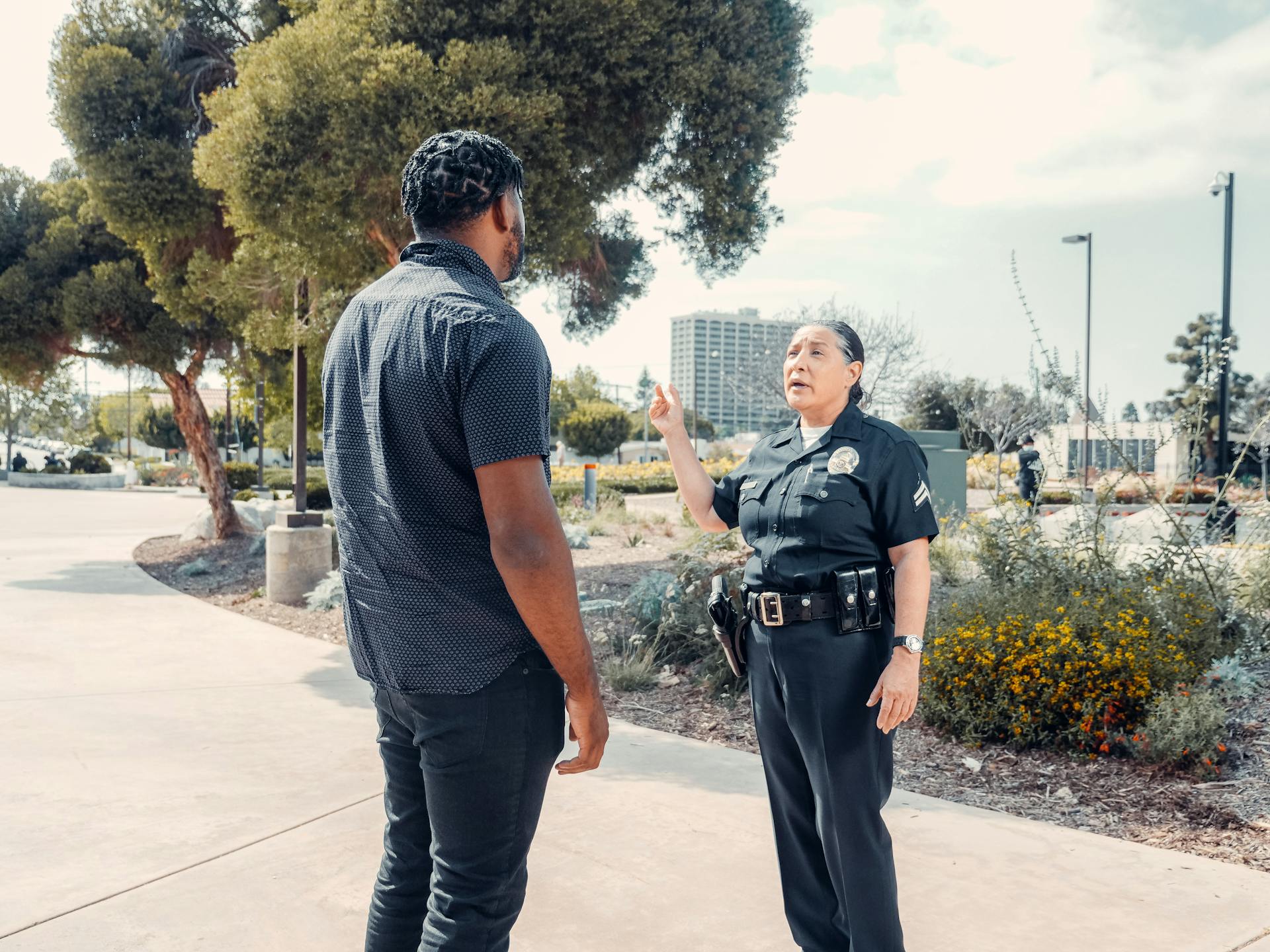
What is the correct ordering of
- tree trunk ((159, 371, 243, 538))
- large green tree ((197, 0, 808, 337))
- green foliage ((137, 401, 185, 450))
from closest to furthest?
large green tree ((197, 0, 808, 337)) → tree trunk ((159, 371, 243, 538)) → green foliage ((137, 401, 185, 450))

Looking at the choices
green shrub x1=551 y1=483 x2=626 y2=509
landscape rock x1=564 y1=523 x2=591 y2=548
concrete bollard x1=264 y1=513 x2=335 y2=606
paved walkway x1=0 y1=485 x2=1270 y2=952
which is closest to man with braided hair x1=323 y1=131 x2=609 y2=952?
paved walkway x1=0 y1=485 x2=1270 y2=952

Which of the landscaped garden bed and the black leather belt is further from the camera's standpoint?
the landscaped garden bed

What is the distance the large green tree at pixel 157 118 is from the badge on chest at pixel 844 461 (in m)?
9.47

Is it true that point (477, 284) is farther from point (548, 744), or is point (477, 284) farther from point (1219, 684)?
point (1219, 684)

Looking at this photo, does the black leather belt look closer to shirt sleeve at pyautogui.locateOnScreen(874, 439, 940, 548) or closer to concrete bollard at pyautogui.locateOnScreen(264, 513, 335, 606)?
shirt sleeve at pyautogui.locateOnScreen(874, 439, 940, 548)

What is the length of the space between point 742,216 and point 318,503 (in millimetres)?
14624

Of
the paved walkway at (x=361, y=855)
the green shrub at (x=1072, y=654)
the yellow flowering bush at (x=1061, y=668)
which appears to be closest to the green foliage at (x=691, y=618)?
the paved walkway at (x=361, y=855)

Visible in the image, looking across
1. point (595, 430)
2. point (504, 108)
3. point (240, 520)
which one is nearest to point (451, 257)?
point (504, 108)

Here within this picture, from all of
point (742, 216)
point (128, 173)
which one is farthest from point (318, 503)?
point (742, 216)

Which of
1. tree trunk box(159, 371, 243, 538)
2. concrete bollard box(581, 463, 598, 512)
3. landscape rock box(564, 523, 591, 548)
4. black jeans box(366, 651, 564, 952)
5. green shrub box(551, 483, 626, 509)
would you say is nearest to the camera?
black jeans box(366, 651, 564, 952)

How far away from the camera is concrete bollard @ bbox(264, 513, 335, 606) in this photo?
9164mm

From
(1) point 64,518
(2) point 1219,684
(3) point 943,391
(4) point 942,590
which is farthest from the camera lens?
(3) point 943,391

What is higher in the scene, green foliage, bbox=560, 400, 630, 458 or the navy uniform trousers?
green foliage, bbox=560, 400, 630, 458

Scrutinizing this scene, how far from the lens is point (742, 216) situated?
356 inches
